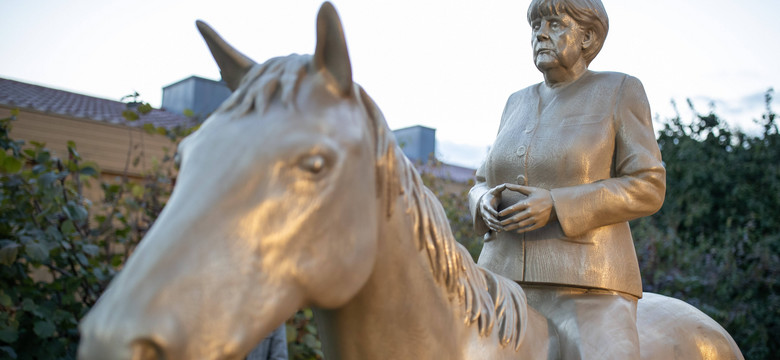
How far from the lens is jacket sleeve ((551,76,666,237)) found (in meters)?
1.81

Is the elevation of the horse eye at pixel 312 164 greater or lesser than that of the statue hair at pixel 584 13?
lesser

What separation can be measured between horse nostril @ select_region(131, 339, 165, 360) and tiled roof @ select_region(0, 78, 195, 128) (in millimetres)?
8774

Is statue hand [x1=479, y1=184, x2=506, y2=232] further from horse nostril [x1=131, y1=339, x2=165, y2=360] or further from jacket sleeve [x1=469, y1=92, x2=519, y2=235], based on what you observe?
horse nostril [x1=131, y1=339, x2=165, y2=360]

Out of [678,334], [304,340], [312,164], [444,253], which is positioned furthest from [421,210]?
[304,340]

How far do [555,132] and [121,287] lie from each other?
4.65 ft

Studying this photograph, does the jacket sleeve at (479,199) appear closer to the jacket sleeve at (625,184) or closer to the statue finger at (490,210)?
the statue finger at (490,210)

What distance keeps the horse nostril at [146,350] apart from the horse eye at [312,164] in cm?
35

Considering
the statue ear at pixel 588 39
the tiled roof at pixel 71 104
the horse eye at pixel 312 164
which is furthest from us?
the tiled roof at pixel 71 104

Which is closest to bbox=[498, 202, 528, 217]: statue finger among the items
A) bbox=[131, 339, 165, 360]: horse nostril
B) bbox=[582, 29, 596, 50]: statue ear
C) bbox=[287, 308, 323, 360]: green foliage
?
bbox=[582, 29, 596, 50]: statue ear

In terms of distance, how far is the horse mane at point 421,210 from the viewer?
112 centimetres

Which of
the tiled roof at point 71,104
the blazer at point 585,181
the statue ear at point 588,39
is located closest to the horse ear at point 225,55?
the blazer at point 585,181

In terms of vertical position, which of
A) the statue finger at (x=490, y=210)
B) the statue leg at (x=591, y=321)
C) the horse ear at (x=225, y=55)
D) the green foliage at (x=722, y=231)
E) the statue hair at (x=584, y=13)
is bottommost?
the green foliage at (x=722, y=231)

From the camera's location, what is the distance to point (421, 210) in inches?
52.1

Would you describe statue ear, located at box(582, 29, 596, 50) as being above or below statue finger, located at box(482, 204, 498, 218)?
above
